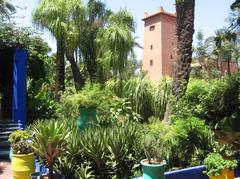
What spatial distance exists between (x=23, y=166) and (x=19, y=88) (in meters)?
5.83

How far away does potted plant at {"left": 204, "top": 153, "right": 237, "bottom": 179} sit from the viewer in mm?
7516

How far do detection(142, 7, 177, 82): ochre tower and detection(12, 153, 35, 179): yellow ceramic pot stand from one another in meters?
36.1

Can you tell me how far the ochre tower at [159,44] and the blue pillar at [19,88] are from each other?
102 feet

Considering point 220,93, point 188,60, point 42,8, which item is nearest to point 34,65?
point 42,8

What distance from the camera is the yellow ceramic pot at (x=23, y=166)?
7.92 m

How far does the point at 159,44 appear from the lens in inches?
1750

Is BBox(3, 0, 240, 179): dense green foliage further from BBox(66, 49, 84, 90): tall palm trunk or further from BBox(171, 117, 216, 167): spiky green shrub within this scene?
BBox(66, 49, 84, 90): tall palm trunk

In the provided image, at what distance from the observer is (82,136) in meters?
8.20

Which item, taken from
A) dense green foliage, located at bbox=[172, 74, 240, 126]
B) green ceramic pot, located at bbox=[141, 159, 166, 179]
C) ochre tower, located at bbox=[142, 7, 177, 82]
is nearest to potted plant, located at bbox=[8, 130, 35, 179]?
green ceramic pot, located at bbox=[141, 159, 166, 179]

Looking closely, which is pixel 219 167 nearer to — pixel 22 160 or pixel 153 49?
pixel 22 160

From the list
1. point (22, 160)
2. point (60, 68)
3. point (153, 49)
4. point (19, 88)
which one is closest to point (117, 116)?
point (19, 88)

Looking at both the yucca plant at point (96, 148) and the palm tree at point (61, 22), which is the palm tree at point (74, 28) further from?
the yucca plant at point (96, 148)

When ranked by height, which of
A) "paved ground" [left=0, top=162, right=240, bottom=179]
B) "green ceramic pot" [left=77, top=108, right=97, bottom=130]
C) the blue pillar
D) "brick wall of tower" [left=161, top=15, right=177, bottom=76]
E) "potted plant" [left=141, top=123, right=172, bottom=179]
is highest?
"brick wall of tower" [left=161, top=15, right=177, bottom=76]

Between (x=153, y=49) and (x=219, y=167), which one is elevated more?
(x=153, y=49)
